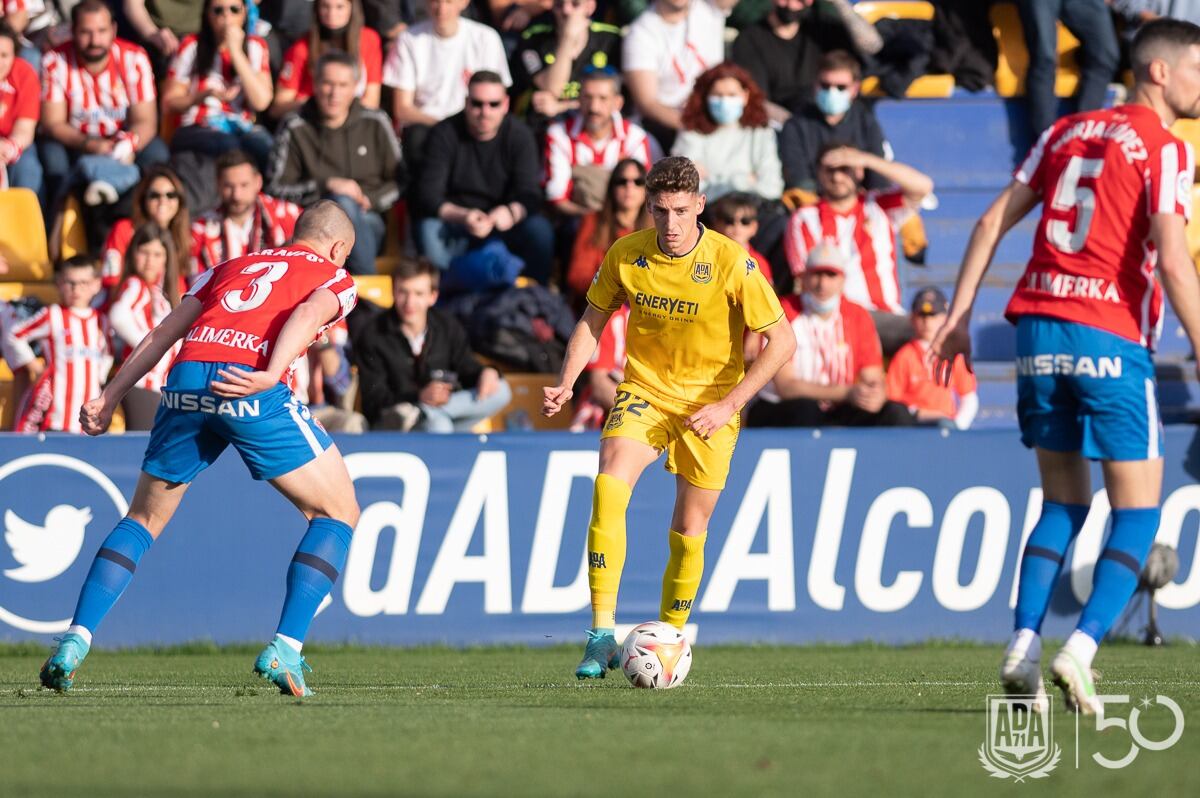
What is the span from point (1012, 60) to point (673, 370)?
9.26m

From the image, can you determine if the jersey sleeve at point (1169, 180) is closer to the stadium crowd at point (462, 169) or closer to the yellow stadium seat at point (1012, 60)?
the stadium crowd at point (462, 169)

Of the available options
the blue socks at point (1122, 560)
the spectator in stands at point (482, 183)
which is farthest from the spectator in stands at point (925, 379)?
the blue socks at point (1122, 560)

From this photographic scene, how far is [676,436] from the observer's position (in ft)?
25.7

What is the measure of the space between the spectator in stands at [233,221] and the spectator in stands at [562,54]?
2.67m

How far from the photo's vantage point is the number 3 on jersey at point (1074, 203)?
5.98 metres

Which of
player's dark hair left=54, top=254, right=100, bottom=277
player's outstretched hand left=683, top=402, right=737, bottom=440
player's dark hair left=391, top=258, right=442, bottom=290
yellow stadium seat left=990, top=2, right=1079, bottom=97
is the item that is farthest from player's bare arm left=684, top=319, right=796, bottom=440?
yellow stadium seat left=990, top=2, right=1079, bottom=97

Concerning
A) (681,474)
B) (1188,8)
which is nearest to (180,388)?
(681,474)

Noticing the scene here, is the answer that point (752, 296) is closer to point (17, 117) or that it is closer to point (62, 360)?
point (62, 360)

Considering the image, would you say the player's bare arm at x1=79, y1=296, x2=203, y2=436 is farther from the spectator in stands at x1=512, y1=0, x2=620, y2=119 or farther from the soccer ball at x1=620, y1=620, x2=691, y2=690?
the spectator in stands at x1=512, y1=0, x2=620, y2=119

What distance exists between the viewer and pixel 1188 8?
1509 cm

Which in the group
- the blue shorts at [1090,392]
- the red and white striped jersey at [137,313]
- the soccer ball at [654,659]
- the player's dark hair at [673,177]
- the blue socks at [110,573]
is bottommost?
the red and white striped jersey at [137,313]

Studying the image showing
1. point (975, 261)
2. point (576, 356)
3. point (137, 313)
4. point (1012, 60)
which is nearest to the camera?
point (975, 261)

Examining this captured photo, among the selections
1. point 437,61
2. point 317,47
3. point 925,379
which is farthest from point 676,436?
point 317,47

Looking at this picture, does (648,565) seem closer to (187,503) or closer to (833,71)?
(187,503)
